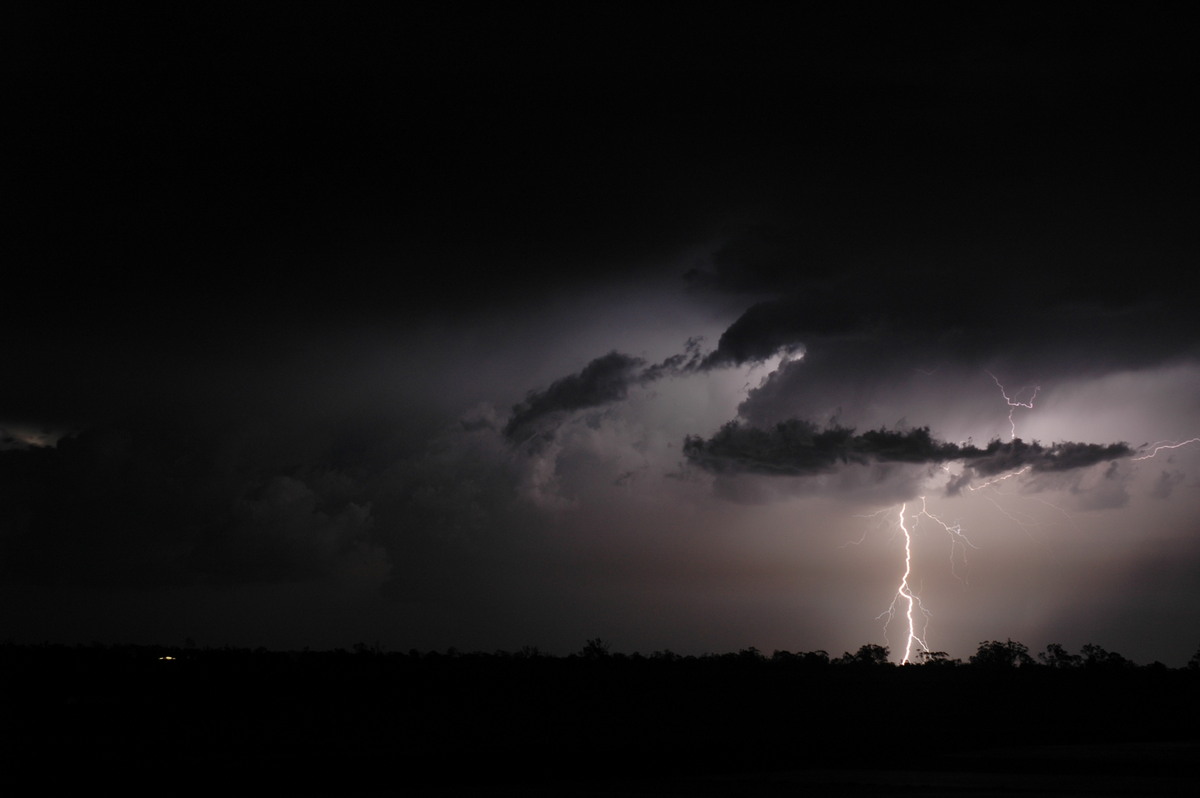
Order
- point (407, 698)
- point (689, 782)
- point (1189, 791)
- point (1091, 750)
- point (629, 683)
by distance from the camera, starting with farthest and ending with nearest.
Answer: point (629, 683) → point (407, 698) → point (1091, 750) → point (689, 782) → point (1189, 791)

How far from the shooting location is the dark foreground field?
21750mm

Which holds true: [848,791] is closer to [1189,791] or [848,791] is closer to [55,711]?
[1189,791]

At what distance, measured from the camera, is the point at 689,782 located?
849 inches

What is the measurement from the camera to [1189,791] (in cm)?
1905

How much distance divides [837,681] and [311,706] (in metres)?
40.6

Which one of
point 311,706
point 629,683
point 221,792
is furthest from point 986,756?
point 629,683

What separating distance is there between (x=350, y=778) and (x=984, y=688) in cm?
5947

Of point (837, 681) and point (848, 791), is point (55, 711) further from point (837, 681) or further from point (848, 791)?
point (837, 681)

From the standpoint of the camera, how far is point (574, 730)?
1612 inches

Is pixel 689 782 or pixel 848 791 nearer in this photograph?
pixel 848 791

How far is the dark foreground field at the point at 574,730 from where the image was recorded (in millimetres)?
21750

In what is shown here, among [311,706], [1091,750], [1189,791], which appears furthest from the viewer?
[311,706]

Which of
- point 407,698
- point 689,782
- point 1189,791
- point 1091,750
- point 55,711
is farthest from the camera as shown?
point 407,698

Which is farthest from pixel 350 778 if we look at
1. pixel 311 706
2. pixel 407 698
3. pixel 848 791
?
pixel 407 698
